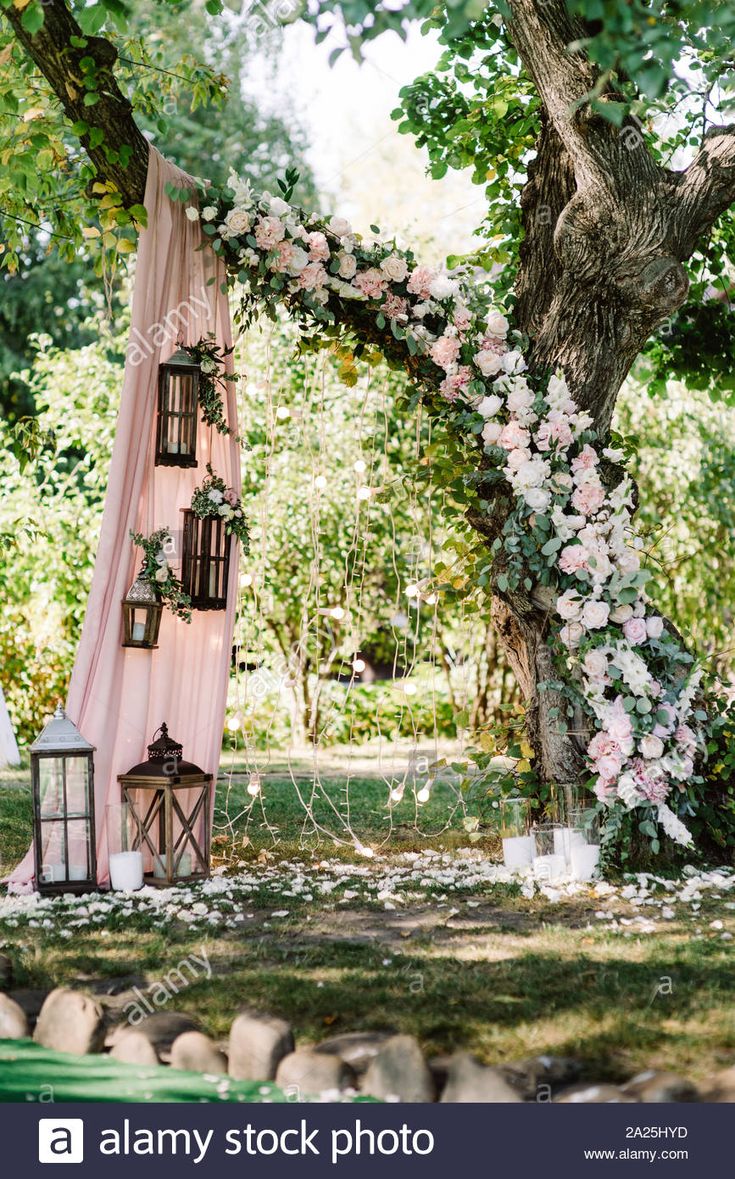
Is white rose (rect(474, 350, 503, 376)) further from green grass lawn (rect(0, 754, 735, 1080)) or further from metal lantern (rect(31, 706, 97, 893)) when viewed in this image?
metal lantern (rect(31, 706, 97, 893))

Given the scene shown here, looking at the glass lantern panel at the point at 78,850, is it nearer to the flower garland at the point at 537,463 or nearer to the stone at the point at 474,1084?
the flower garland at the point at 537,463

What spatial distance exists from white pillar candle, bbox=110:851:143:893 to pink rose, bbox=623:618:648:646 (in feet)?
6.67

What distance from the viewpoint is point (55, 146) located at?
5051 mm

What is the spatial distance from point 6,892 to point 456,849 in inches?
77.8

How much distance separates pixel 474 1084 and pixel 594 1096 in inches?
9.2

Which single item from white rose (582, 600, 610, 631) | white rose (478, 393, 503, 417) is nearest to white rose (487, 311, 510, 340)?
white rose (478, 393, 503, 417)

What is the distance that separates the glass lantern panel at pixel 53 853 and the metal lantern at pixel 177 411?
1.50 meters

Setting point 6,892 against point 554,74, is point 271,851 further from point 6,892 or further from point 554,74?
point 554,74

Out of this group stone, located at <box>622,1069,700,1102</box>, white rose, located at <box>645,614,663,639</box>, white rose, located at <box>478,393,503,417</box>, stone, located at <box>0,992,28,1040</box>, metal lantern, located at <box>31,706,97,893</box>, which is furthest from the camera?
white rose, located at <box>478,393,503,417</box>

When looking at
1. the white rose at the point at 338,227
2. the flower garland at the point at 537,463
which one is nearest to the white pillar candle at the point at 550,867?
the flower garland at the point at 537,463

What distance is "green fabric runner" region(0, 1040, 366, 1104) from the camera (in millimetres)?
2416

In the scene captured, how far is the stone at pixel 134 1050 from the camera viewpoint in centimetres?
261

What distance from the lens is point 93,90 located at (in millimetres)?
4375

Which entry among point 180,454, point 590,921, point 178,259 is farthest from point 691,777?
point 178,259
